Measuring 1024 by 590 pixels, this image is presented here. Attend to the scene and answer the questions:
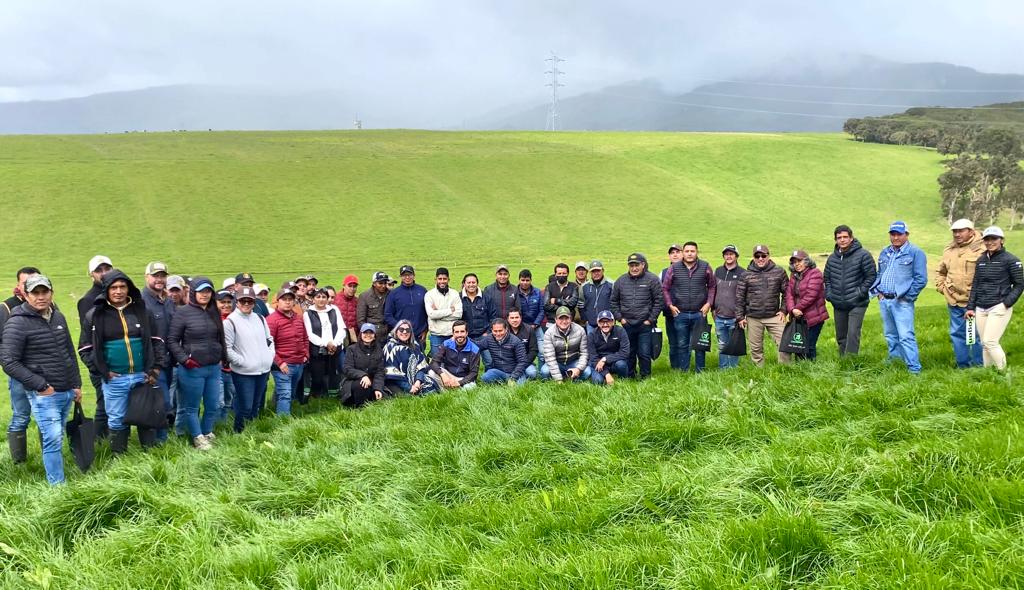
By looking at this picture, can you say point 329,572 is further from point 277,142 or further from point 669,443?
point 277,142

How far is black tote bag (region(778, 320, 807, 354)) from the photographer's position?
819 cm

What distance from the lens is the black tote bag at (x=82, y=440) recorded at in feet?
21.2

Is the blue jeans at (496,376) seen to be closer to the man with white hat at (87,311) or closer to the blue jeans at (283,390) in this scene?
the blue jeans at (283,390)

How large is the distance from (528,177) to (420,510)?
184ft

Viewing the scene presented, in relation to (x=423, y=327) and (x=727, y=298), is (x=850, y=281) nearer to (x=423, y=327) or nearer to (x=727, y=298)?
(x=727, y=298)

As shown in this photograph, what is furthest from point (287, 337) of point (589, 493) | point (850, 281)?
point (850, 281)

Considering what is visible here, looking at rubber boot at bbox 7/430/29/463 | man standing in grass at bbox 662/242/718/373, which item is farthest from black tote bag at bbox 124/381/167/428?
man standing in grass at bbox 662/242/718/373

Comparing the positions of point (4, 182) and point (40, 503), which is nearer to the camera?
point (40, 503)

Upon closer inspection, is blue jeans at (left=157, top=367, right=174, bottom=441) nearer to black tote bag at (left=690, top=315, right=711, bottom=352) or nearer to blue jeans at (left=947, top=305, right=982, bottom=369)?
black tote bag at (left=690, top=315, right=711, bottom=352)

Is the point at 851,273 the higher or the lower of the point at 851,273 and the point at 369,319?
the higher

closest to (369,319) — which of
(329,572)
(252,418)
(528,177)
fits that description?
(252,418)

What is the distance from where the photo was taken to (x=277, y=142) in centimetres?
6956

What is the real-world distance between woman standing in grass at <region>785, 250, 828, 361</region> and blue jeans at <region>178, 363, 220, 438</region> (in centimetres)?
780

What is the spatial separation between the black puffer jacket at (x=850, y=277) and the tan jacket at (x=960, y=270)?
87cm
